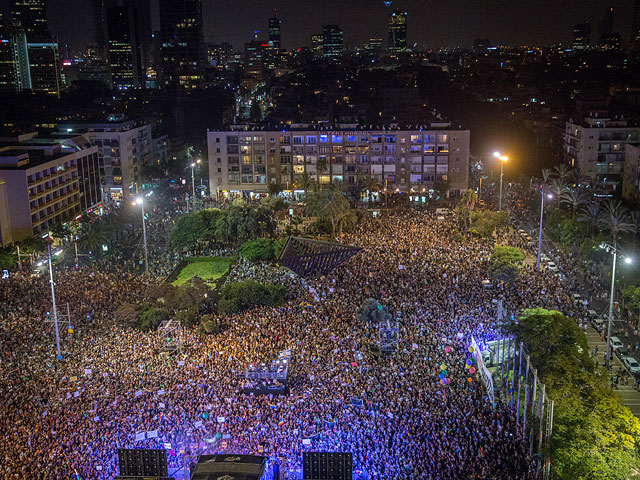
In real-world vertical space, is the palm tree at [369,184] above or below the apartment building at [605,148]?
below

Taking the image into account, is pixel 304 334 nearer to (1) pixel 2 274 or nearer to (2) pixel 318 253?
(2) pixel 318 253

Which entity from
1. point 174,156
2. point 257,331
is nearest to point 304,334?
point 257,331

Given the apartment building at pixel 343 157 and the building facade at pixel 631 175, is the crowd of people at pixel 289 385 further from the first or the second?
the apartment building at pixel 343 157

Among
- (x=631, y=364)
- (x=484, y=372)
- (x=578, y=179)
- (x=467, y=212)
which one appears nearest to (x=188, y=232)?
(x=467, y=212)

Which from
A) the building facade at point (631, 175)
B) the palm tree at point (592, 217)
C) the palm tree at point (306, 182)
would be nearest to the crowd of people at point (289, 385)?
the palm tree at point (592, 217)

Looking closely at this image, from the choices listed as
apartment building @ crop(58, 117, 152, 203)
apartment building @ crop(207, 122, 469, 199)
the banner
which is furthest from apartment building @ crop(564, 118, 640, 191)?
apartment building @ crop(58, 117, 152, 203)
